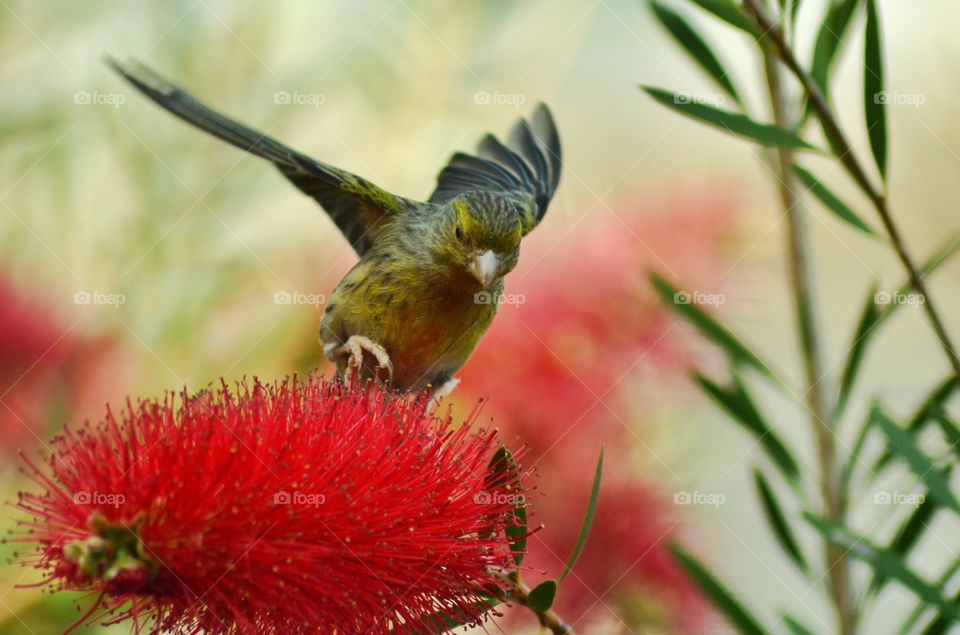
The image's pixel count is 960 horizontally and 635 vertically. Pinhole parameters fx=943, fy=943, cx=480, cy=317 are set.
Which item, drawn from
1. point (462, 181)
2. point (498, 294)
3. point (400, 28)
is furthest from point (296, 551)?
point (400, 28)

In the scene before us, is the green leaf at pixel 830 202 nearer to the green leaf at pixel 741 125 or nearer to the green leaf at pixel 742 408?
the green leaf at pixel 741 125

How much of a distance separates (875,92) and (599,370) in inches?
33.2

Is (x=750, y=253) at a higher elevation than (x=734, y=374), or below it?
higher

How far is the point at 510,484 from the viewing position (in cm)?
80

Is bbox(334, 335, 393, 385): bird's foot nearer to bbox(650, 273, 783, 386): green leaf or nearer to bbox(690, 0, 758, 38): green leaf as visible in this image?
bbox(650, 273, 783, 386): green leaf

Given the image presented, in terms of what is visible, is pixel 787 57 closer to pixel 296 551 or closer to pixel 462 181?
pixel 296 551

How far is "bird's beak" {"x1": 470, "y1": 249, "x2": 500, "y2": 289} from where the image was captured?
1.24 m

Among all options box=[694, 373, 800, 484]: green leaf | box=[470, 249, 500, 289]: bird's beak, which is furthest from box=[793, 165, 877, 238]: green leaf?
box=[470, 249, 500, 289]: bird's beak

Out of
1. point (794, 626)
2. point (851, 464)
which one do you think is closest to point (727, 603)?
point (794, 626)

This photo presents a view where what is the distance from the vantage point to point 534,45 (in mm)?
1817

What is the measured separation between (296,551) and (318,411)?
0.41 ft

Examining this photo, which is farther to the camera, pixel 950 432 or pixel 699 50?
pixel 699 50

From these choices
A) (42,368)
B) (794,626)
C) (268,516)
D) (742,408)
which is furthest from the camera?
(42,368)

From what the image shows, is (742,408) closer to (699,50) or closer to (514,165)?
(699,50)
